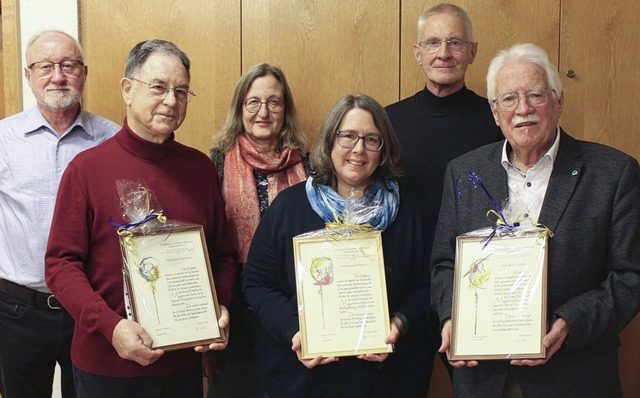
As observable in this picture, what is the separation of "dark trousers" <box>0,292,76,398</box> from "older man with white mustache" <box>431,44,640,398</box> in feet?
5.35

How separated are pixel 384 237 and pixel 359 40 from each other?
5.15ft

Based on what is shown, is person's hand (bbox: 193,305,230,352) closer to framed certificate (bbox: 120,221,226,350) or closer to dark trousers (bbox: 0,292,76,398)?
framed certificate (bbox: 120,221,226,350)

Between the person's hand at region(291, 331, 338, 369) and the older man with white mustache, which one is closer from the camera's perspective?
the older man with white mustache

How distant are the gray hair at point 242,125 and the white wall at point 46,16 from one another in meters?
1.14

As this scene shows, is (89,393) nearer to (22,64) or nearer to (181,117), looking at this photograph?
(181,117)

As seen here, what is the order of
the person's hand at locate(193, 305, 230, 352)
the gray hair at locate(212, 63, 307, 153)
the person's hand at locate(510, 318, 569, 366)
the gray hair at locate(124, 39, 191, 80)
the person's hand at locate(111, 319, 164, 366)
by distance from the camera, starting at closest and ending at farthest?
1. the person's hand at locate(510, 318, 569, 366)
2. the person's hand at locate(111, 319, 164, 366)
3. the person's hand at locate(193, 305, 230, 352)
4. the gray hair at locate(124, 39, 191, 80)
5. the gray hair at locate(212, 63, 307, 153)

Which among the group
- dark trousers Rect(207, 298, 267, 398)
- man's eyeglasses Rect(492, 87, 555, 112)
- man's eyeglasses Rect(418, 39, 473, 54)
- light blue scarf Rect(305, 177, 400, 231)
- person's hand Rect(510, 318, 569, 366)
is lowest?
dark trousers Rect(207, 298, 267, 398)

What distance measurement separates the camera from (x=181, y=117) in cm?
246

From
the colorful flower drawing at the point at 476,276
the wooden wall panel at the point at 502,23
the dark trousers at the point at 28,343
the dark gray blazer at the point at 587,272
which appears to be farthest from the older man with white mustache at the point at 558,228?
the dark trousers at the point at 28,343

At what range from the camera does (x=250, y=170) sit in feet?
9.89

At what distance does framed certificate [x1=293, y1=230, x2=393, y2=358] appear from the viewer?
2217mm

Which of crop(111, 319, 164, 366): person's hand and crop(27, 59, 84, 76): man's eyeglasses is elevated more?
crop(27, 59, 84, 76): man's eyeglasses

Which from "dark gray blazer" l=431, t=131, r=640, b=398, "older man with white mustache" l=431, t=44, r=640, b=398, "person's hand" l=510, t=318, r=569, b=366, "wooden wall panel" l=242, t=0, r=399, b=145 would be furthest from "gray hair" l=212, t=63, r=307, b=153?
"person's hand" l=510, t=318, r=569, b=366

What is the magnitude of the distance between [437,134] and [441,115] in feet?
0.35
